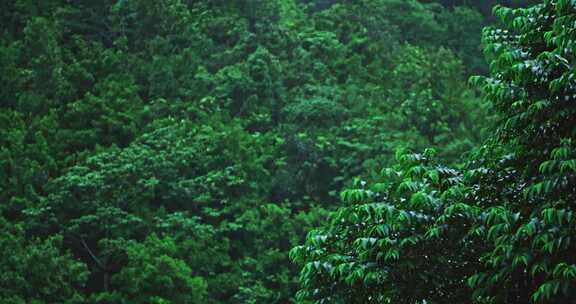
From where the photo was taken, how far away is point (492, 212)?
5.37m

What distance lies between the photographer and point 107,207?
1344 centimetres

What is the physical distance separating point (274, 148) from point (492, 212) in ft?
34.7

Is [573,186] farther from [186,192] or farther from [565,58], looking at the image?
[186,192]

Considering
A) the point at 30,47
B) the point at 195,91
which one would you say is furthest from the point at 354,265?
the point at 30,47

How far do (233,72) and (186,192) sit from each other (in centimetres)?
341

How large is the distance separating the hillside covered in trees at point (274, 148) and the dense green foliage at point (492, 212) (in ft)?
0.06

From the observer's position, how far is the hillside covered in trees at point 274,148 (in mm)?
5930

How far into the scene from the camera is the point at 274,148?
15828mm

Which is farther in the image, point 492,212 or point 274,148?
point 274,148

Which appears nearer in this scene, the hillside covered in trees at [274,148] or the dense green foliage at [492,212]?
the dense green foliage at [492,212]

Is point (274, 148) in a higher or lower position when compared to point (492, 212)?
lower

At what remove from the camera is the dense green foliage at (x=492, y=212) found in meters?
5.17

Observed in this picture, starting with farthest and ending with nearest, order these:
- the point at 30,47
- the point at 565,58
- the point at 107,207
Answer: the point at 30,47 < the point at 107,207 < the point at 565,58

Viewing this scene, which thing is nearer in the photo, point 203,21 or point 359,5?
point 203,21
